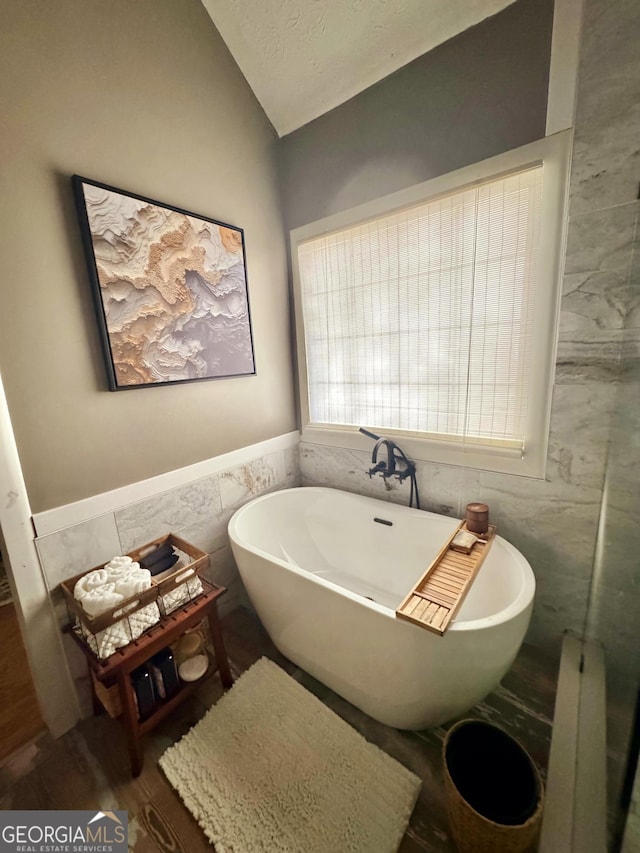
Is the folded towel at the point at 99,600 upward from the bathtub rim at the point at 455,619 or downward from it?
upward

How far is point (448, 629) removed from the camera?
1003mm

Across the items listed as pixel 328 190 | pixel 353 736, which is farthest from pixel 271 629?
pixel 328 190

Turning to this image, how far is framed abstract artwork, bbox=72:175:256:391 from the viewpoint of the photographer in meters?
1.28

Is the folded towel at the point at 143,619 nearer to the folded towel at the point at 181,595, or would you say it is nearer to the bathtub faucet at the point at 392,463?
the folded towel at the point at 181,595

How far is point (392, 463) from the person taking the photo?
1.80 meters

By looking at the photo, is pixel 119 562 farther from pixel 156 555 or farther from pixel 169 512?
pixel 169 512

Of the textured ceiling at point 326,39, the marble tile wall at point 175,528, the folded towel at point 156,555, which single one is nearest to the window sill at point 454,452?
the marble tile wall at point 175,528

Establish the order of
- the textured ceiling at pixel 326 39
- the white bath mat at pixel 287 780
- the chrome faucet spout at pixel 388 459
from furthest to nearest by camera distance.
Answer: the chrome faucet spout at pixel 388 459 → the textured ceiling at pixel 326 39 → the white bath mat at pixel 287 780

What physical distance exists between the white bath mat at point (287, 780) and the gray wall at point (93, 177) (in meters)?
1.07

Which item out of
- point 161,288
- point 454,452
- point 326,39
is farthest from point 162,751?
point 326,39

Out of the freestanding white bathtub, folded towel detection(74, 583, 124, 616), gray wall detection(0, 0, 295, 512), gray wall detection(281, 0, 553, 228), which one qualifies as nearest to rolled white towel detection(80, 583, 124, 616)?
folded towel detection(74, 583, 124, 616)

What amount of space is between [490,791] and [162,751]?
1.14m

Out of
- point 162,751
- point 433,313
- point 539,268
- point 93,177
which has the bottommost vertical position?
point 162,751

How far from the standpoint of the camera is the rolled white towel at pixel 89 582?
117 centimetres
